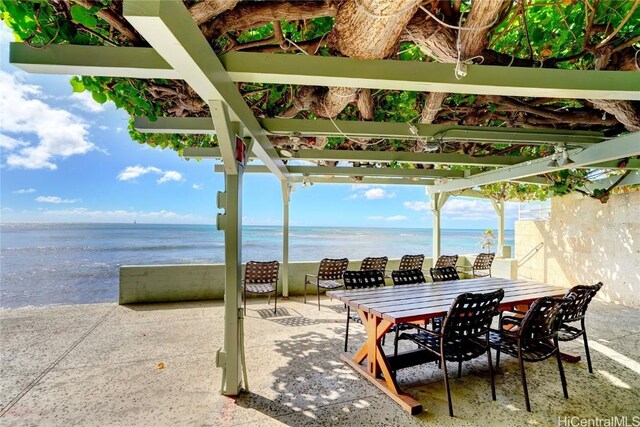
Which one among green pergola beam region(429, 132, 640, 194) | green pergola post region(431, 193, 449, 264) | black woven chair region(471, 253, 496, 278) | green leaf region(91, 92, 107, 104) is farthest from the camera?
green pergola post region(431, 193, 449, 264)

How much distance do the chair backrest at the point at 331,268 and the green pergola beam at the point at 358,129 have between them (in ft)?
8.66

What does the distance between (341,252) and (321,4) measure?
63.7 feet

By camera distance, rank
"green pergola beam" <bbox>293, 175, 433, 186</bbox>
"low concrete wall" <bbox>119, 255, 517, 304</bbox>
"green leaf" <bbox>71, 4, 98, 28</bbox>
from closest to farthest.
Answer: "green leaf" <bbox>71, 4, 98, 28</bbox>
"low concrete wall" <bbox>119, 255, 517, 304</bbox>
"green pergola beam" <bbox>293, 175, 433, 186</bbox>

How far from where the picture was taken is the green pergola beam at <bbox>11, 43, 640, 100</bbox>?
5.76 feet

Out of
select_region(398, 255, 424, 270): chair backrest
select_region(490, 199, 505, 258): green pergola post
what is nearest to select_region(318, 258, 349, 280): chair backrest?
select_region(398, 255, 424, 270): chair backrest

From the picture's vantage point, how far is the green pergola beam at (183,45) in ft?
3.38

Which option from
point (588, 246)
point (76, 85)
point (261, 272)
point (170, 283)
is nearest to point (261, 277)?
point (261, 272)

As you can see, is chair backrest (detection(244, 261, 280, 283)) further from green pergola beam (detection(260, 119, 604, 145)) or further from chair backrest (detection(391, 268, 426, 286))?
green pergola beam (detection(260, 119, 604, 145))

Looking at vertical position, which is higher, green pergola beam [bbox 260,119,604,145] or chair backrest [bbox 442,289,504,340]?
green pergola beam [bbox 260,119,604,145]

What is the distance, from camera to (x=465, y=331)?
7.82 ft

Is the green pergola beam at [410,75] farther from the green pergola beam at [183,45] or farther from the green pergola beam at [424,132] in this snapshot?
the green pergola beam at [424,132]

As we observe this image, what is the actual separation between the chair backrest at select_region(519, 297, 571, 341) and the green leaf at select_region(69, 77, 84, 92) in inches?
147

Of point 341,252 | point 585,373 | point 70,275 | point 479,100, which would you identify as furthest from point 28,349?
point 341,252

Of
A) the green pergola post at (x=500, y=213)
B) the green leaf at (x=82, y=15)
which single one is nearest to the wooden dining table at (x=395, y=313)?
the green leaf at (x=82, y=15)
